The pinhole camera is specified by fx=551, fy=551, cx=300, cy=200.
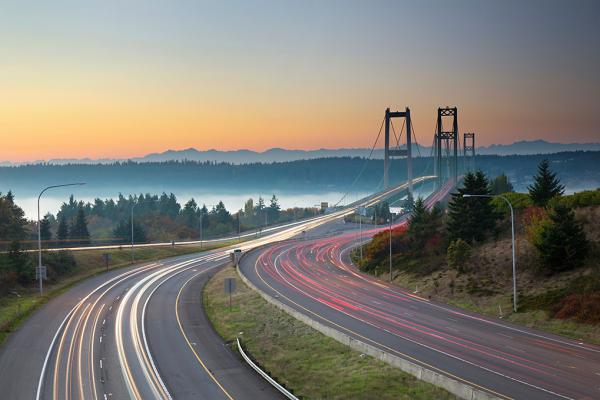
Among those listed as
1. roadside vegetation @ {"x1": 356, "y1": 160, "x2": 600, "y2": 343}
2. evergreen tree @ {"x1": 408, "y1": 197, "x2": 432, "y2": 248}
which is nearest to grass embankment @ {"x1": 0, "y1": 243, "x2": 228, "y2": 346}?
roadside vegetation @ {"x1": 356, "y1": 160, "x2": 600, "y2": 343}

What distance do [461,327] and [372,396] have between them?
16.9 m

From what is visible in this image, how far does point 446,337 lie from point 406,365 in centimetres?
977

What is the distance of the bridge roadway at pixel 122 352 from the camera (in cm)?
3192

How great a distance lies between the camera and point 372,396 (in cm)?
2925

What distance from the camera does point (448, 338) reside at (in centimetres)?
3994

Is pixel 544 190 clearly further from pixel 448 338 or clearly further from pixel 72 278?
pixel 72 278

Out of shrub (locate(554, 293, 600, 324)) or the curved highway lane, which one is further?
shrub (locate(554, 293, 600, 324))

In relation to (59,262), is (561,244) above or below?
above

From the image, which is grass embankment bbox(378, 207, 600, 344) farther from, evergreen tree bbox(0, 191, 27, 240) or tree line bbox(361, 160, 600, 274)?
evergreen tree bbox(0, 191, 27, 240)

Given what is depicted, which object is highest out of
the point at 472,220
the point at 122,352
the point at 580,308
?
the point at 472,220

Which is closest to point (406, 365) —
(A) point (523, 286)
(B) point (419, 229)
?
(A) point (523, 286)

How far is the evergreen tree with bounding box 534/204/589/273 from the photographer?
167 feet

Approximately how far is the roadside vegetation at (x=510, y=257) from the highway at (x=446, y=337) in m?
2.57

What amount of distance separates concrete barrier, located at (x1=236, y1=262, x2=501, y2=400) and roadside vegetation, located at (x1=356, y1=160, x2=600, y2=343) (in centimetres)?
1561
